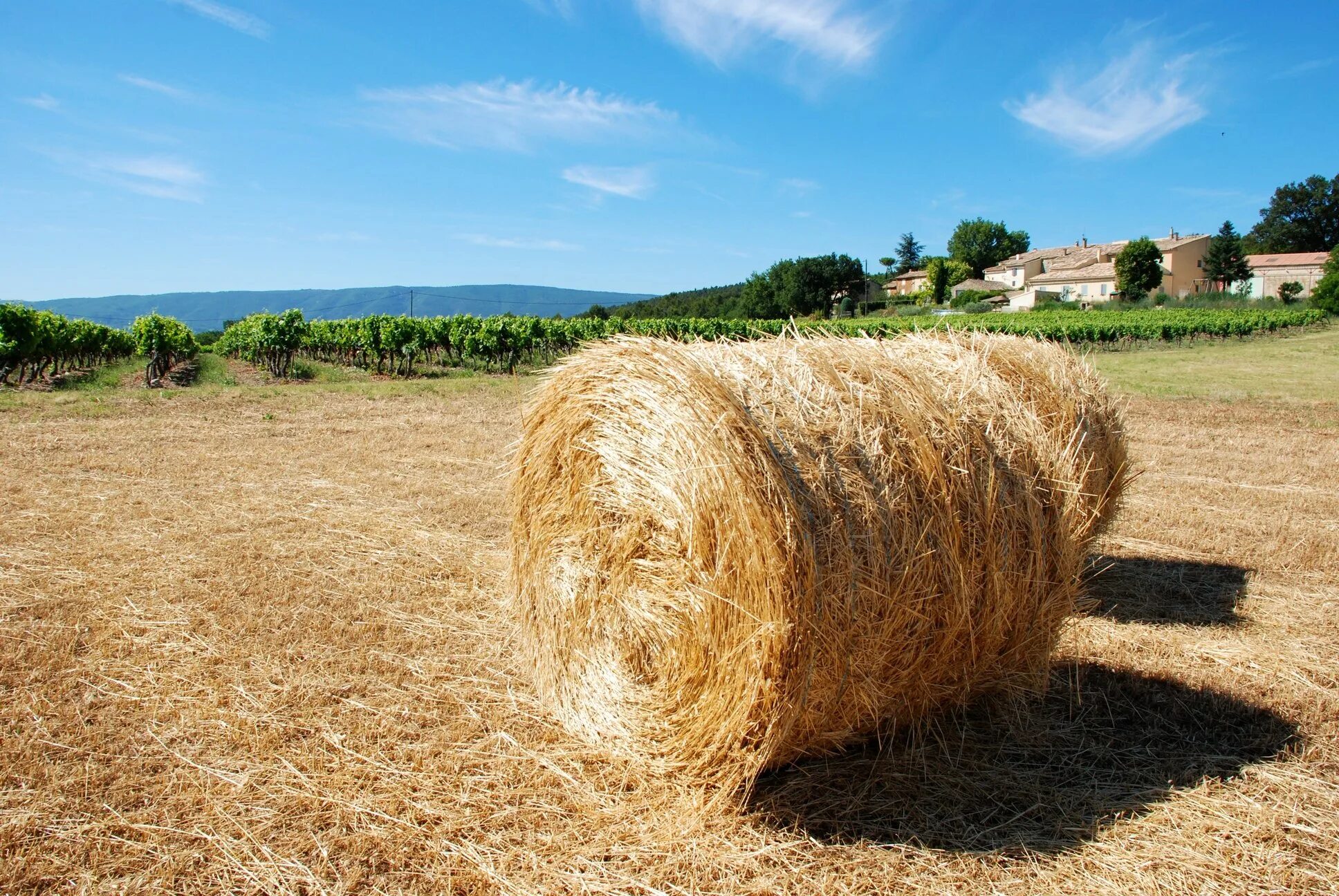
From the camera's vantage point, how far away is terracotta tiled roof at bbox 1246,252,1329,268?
259 feet

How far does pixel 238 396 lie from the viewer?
17.2 metres

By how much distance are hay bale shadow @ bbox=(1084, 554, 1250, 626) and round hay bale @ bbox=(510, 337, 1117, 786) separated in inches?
68.0

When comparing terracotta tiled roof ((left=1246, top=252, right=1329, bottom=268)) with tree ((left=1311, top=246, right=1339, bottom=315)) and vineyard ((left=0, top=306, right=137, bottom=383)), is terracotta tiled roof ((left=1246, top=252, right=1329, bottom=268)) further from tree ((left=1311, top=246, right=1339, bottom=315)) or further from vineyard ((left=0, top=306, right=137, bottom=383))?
vineyard ((left=0, top=306, right=137, bottom=383))

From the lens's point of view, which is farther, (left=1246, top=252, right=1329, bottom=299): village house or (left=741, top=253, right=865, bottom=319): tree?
(left=741, top=253, right=865, bottom=319): tree

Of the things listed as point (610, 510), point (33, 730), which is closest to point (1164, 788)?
point (610, 510)

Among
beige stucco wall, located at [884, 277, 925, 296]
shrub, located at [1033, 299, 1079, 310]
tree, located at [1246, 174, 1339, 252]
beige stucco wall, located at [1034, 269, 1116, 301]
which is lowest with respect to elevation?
shrub, located at [1033, 299, 1079, 310]

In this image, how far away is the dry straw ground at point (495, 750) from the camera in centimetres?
297

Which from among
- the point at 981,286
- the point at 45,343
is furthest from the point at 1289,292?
the point at 45,343

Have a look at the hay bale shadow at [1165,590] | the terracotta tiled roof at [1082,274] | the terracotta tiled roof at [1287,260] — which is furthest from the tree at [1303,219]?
the hay bale shadow at [1165,590]

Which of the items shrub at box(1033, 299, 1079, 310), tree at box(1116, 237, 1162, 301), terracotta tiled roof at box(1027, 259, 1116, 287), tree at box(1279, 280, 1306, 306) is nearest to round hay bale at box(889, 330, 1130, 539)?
shrub at box(1033, 299, 1079, 310)

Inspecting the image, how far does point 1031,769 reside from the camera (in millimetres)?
3672

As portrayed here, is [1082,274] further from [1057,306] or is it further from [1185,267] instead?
[1057,306]

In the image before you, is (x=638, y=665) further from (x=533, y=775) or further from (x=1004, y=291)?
(x=1004, y=291)

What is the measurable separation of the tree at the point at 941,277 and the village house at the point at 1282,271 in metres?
31.0
